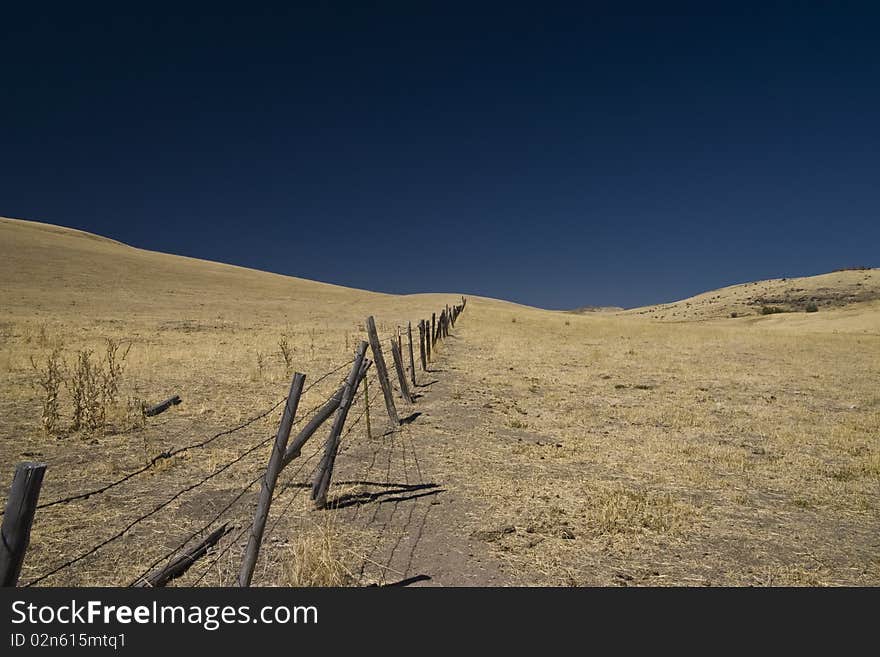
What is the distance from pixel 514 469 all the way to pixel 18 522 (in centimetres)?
713

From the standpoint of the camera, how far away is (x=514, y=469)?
9.08m

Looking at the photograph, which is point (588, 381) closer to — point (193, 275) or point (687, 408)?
point (687, 408)

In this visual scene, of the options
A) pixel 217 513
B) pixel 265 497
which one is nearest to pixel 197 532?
pixel 217 513

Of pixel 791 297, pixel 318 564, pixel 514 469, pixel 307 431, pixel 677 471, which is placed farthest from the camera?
pixel 791 297

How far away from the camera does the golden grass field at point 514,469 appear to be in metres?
5.88

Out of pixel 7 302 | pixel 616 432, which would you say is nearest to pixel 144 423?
pixel 616 432

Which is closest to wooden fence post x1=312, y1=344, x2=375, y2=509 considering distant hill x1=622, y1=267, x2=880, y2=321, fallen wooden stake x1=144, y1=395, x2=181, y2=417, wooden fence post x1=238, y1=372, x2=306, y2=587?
wooden fence post x1=238, y1=372, x2=306, y2=587

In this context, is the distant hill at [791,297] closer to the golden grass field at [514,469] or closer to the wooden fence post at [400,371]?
the golden grass field at [514,469]

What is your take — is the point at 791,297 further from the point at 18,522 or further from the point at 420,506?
the point at 18,522

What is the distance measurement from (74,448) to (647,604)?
9511mm

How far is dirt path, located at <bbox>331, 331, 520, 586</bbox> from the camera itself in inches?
223

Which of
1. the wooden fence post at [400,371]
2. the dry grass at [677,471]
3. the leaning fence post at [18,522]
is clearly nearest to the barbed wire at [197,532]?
the leaning fence post at [18,522]

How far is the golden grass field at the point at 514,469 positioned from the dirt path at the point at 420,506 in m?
0.04

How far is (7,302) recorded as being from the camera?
34.8 metres
